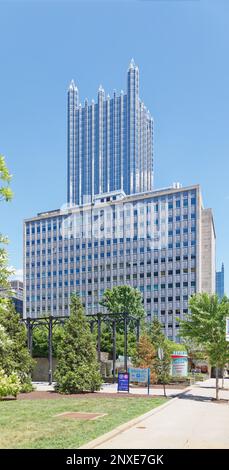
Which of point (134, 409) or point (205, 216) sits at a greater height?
point (205, 216)

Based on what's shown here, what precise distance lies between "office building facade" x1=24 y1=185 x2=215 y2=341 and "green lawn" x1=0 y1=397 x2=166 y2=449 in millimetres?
113245

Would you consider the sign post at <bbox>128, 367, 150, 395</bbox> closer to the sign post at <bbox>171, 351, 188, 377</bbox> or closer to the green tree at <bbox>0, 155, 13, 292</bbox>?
the sign post at <bbox>171, 351, 188, 377</bbox>

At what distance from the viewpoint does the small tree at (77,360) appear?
114 feet

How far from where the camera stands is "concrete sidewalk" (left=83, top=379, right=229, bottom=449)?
14664 mm

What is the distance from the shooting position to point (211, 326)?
3183 centimetres

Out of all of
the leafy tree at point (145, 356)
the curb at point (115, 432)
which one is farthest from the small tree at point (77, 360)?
the curb at point (115, 432)

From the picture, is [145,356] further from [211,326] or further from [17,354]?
[211,326]

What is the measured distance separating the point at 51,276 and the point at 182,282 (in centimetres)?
4571

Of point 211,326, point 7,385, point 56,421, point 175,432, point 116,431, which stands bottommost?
point 56,421

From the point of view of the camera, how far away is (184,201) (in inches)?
5910

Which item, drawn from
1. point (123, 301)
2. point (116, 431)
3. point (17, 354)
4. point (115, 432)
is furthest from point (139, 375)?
point (123, 301)

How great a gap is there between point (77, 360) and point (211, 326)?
957 cm
